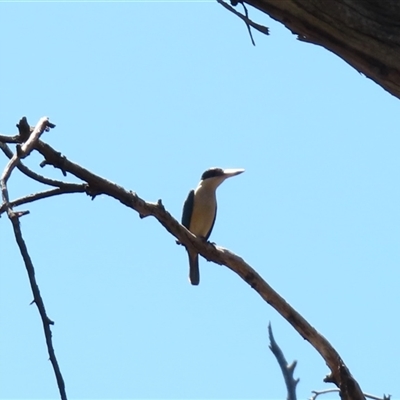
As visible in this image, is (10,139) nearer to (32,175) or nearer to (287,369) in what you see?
(32,175)

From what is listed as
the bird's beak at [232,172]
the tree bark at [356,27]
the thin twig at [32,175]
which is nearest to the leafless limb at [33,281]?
the thin twig at [32,175]

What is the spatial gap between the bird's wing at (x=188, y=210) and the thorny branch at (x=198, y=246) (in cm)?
618

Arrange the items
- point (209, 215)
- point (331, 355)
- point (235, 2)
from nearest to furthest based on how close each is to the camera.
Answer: point (235, 2), point (331, 355), point (209, 215)

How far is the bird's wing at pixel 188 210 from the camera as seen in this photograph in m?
9.76

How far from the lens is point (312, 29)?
6.27ft

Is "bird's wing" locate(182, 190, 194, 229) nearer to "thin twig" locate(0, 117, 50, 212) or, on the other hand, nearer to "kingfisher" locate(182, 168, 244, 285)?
"kingfisher" locate(182, 168, 244, 285)

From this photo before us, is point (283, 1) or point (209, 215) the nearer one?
point (283, 1)

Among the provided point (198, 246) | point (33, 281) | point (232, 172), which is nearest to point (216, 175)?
point (232, 172)

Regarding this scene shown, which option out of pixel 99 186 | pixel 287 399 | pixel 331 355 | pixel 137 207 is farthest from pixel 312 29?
pixel 331 355

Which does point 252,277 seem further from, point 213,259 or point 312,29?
point 312,29

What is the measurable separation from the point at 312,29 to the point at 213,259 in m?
1.83

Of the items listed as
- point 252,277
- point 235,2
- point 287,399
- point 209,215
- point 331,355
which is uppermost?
point 209,215

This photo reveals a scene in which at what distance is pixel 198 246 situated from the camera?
11.2 feet

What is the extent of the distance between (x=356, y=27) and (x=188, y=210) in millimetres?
7997
